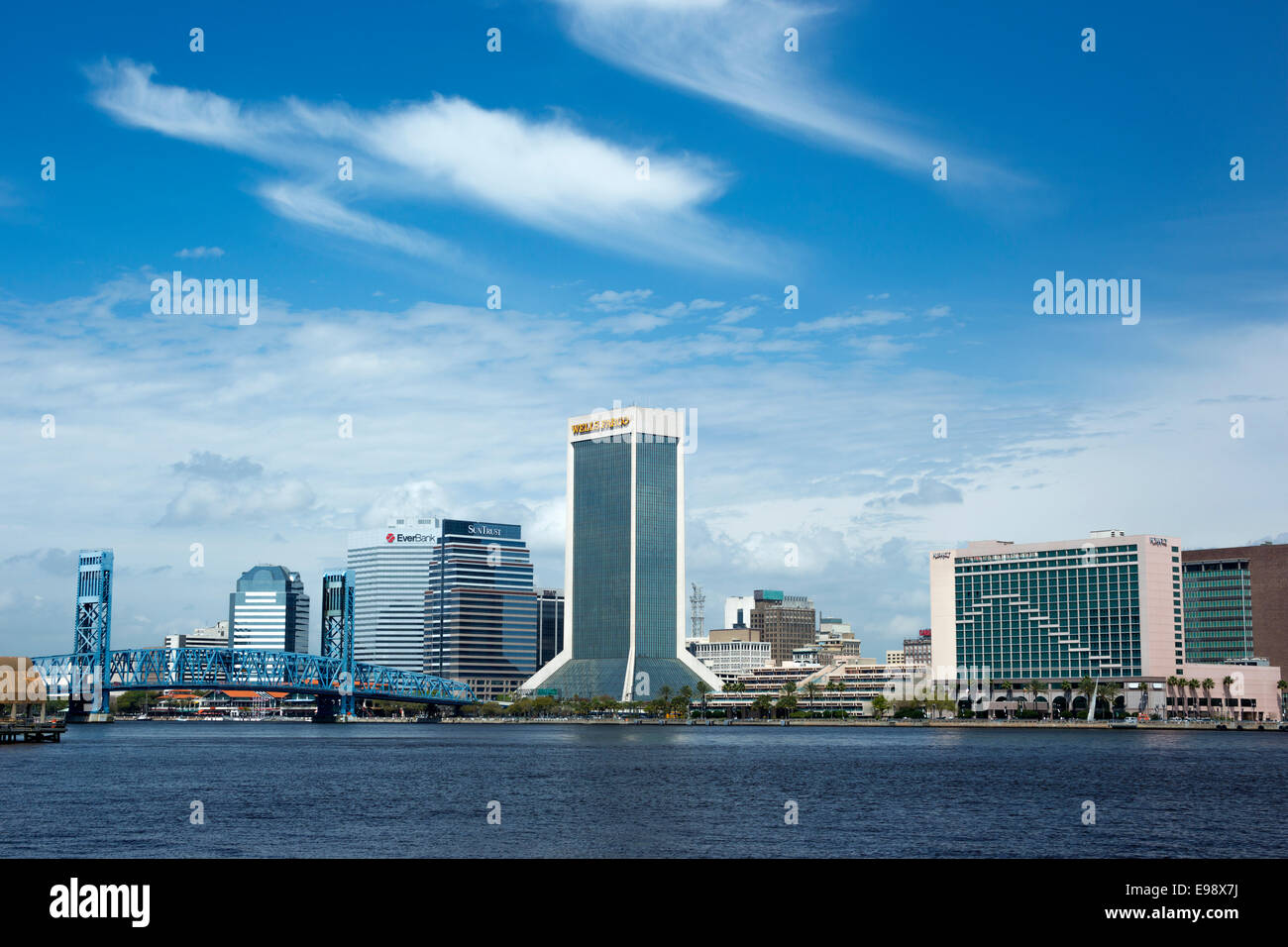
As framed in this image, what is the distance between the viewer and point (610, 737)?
19062cm

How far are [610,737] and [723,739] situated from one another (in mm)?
17038

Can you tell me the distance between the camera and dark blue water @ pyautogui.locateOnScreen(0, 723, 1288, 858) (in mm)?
52469

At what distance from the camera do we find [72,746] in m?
152

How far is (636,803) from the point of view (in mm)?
71812

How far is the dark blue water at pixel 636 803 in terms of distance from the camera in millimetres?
52469
